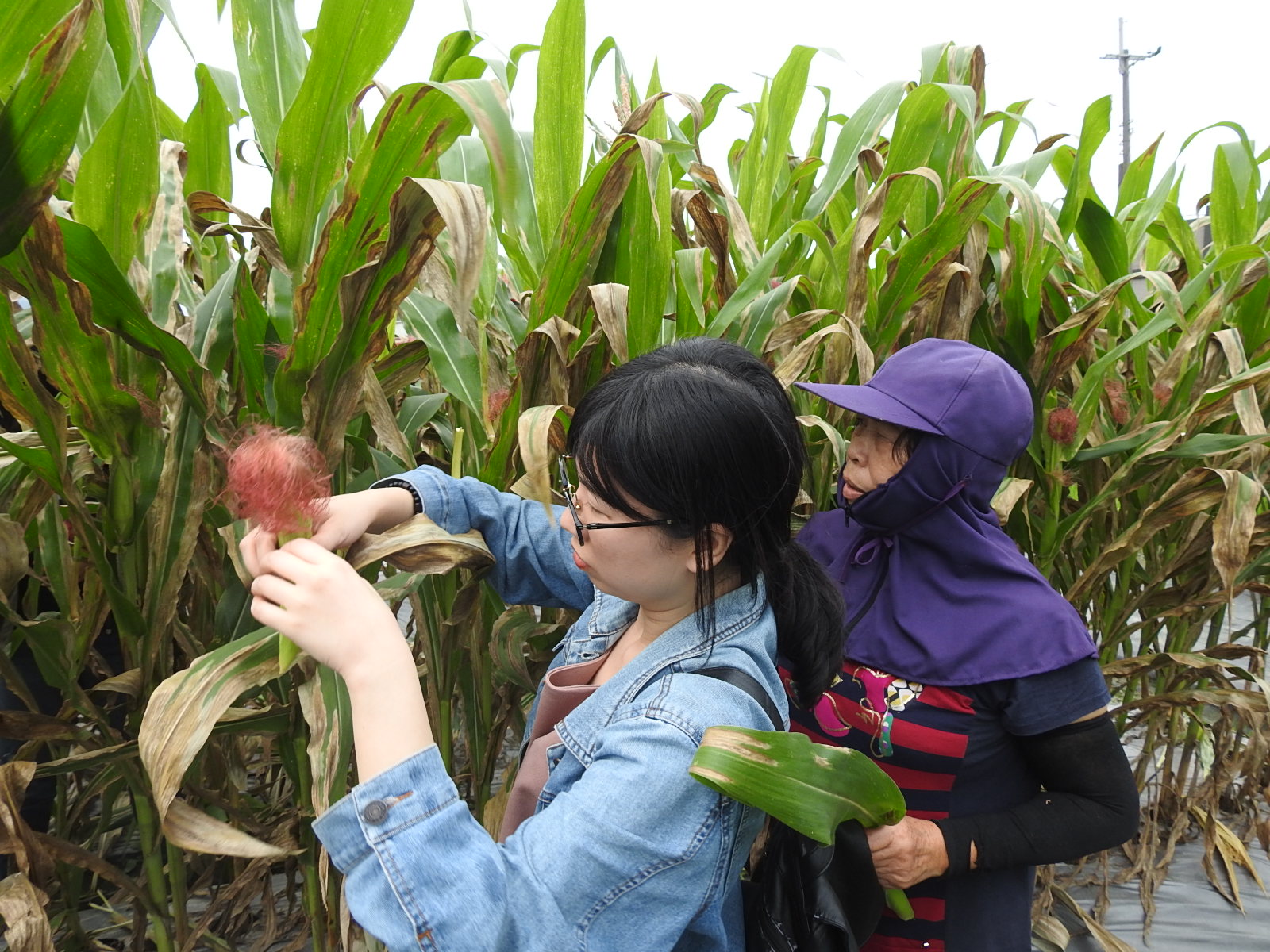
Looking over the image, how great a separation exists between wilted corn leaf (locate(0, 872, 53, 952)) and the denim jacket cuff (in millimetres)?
404

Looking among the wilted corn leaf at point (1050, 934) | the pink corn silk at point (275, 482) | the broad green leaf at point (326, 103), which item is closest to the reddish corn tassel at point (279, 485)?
the pink corn silk at point (275, 482)

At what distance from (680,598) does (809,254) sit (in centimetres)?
84

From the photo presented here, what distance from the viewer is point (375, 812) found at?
1.61 ft

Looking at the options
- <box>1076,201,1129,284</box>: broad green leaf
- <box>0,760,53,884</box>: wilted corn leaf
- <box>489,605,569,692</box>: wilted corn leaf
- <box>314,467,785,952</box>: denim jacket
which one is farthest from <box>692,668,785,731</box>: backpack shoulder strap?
<box>1076,201,1129,284</box>: broad green leaf

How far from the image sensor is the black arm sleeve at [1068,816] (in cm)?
85

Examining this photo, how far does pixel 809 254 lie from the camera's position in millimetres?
1357

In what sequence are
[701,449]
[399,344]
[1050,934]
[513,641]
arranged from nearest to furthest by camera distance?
[701,449]
[513,641]
[399,344]
[1050,934]

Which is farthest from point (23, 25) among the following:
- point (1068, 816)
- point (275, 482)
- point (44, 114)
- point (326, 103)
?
point (1068, 816)

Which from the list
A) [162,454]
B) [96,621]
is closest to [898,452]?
[162,454]

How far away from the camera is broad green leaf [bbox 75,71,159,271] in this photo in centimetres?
63

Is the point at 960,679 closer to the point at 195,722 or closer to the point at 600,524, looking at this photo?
the point at 600,524

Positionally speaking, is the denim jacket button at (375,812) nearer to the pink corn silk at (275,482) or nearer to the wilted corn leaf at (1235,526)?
the pink corn silk at (275,482)

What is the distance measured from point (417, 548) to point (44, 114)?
1.17 feet

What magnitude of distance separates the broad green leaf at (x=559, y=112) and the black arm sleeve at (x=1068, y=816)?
2.27ft
